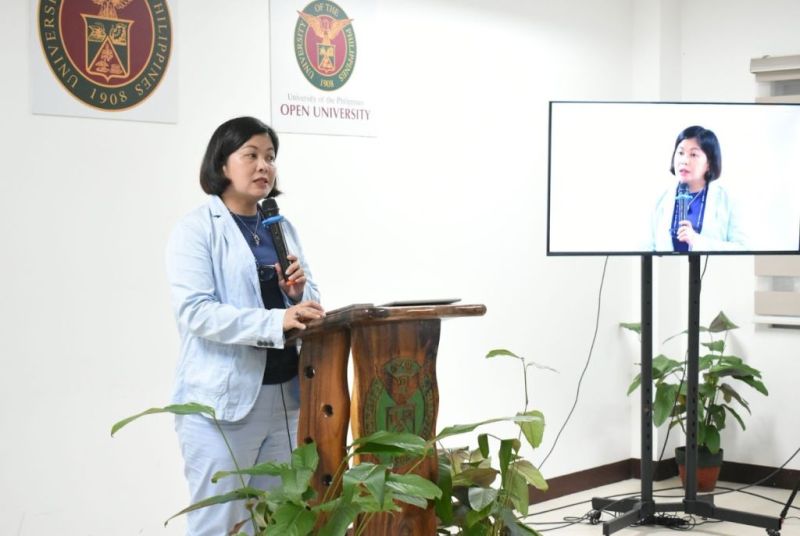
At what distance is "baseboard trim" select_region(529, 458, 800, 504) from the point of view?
16.2 feet

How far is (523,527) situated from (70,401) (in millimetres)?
1525

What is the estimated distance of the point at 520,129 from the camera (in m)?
4.79

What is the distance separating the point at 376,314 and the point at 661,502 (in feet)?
9.43

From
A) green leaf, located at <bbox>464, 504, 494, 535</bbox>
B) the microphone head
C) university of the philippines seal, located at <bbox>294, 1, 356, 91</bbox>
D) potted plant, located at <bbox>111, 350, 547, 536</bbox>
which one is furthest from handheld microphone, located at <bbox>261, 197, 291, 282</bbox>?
university of the philippines seal, located at <bbox>294, 1, 356, 91</bbox>

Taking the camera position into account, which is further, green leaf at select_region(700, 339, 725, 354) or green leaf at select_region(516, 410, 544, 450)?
green leaf at select_region(700, 339, 725, 354)

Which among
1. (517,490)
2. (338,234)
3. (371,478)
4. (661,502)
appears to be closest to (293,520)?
(371,478)

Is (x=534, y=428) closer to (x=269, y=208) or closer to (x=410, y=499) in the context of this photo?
(x=410, y=499)

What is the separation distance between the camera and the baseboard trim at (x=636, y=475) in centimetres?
495

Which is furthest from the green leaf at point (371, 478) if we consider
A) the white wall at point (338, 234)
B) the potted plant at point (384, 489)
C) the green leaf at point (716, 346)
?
the green leaf at point (716, 346)

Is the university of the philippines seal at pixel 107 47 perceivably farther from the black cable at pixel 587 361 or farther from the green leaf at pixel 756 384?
the green leaf at pixel 756 384

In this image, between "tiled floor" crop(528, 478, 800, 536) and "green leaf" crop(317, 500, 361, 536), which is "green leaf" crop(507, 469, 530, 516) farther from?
"tiled floor" crop(528, 478, 800, 536)

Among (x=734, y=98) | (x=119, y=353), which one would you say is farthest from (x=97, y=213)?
(x=734, y=98)

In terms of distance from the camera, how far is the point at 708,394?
4.95 metres

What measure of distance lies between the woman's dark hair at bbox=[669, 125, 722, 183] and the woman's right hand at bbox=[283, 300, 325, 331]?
2281 millimetres
